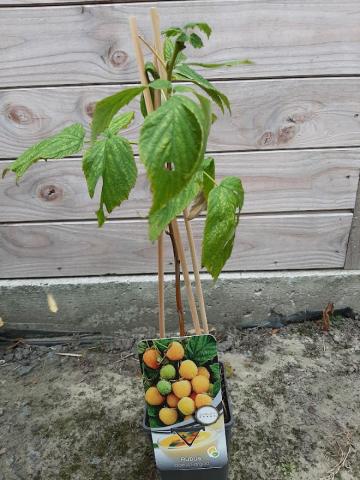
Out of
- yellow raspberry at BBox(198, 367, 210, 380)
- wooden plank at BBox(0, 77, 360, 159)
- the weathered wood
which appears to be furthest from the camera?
the weathered wood

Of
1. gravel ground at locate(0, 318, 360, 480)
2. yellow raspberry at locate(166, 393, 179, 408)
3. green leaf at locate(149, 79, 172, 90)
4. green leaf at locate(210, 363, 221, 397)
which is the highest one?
green leaf at locate(149, 79, 172, 90)

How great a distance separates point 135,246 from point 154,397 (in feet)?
2.18

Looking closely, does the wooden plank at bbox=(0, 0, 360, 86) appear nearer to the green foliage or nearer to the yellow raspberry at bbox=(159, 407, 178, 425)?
the green foliage

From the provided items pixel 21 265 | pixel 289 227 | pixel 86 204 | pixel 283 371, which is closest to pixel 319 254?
pixel 289 227

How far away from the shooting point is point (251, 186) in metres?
1.30

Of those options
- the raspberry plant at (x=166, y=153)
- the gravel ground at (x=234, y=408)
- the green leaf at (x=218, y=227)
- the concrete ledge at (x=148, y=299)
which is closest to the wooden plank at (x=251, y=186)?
the concrete ledge at (x=148, y=299)

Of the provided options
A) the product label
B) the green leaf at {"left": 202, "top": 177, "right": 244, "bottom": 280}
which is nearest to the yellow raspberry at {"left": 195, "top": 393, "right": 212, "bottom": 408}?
the product label

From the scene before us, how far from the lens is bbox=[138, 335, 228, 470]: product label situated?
771 mm

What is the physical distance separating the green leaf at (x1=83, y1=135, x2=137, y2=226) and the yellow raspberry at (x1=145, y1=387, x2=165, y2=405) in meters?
0.41

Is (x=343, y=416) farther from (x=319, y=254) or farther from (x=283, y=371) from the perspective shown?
(x=319, y=254)

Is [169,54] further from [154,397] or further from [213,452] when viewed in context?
[213,452]

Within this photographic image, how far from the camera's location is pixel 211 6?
109 centimetres

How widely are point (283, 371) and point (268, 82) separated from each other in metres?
0.90

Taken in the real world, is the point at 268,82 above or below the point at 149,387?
above
